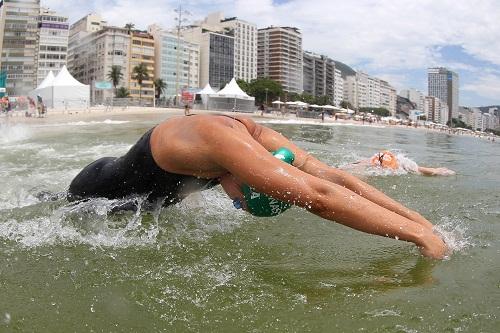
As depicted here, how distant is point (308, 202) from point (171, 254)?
0.94 metres

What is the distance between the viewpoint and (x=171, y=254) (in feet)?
9.09

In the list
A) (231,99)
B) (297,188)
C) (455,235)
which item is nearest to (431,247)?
(455,235)

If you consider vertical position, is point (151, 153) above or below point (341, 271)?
above

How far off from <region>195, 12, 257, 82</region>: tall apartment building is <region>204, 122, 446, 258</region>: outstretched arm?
15876 cm

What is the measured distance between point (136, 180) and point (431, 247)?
197cm

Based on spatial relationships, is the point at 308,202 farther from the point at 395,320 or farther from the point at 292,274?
the point at 395,320

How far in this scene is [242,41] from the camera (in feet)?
534

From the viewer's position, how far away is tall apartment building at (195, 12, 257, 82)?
160625mm

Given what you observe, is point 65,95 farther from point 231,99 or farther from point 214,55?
point 214,55

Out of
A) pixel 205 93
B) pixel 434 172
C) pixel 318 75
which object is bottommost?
pixel 434 172

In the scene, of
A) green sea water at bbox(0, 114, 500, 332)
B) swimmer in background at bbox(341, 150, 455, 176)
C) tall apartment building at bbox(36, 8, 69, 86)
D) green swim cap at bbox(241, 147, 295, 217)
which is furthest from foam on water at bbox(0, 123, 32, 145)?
tall apartment building at bbox(36, 8, 69, 86)

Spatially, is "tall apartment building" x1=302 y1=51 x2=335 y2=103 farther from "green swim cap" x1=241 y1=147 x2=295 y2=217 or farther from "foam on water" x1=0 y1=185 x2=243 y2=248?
"green swim cap" x1=241 y1=147 x2=295 y2=217

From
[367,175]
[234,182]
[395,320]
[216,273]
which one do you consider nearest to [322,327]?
[395,320]

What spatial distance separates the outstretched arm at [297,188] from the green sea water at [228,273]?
0.24 metres
